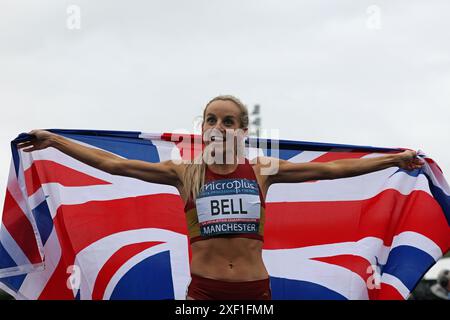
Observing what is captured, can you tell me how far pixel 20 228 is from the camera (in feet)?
21.9

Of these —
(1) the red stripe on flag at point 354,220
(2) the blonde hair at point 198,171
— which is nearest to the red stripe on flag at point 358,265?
(1) the red stripe on flag at point 354,220

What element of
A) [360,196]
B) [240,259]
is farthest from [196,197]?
[360,196]

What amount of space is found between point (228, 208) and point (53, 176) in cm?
196

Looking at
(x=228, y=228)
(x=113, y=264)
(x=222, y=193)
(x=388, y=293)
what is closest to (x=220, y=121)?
(x=222, y=193)

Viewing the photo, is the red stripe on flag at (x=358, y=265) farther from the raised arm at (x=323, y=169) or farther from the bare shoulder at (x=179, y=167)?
the bare shoulder at (x=179, y=167)

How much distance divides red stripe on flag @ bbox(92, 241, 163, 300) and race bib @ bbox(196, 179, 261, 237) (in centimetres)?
144

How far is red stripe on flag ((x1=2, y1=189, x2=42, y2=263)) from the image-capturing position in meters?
6.64

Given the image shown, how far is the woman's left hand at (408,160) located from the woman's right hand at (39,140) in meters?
2.68

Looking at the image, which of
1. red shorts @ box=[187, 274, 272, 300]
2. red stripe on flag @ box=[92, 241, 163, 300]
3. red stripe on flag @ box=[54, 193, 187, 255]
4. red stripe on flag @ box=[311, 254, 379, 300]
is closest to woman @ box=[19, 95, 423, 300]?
red shorts @ box=[187, 274, 272, 300]

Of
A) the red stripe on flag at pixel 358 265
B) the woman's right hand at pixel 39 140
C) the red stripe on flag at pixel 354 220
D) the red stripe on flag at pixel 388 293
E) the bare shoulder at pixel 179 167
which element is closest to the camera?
the bare shoulder at pixel 179 167

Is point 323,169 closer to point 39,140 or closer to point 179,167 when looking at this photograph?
point 179,167

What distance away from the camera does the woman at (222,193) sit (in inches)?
228

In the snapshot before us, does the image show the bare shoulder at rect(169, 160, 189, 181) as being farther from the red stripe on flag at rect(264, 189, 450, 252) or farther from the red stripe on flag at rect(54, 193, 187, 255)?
the red stripe on flag at rect(264, 189, 450, 252)
